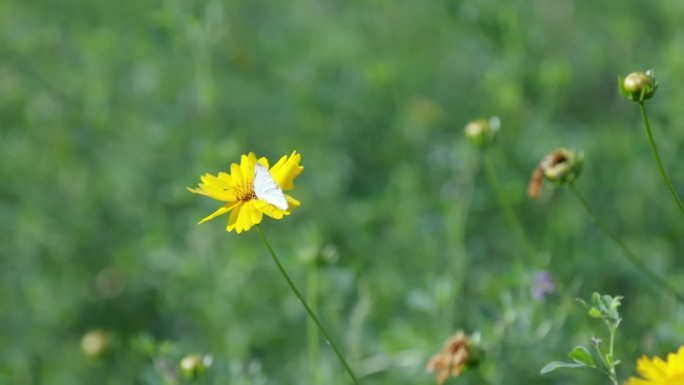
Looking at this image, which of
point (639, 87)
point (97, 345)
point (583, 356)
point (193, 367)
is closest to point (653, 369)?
point (583, 356)

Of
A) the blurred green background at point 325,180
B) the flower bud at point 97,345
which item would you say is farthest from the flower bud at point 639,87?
the flower bud at point 97,345

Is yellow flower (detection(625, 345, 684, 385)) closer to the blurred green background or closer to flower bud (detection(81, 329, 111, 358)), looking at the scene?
the blurred green background

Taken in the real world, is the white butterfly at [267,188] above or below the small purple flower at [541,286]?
above

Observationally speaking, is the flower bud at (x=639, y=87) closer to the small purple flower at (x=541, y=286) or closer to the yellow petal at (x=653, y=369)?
the yellow petal at (x=653, y=369)

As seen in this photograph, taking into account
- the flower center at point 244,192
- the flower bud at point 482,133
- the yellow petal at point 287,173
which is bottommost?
the yellow petal at point 287,173

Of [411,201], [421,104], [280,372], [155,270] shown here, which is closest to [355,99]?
[421,104]

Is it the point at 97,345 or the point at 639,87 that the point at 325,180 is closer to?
the point at 97,345

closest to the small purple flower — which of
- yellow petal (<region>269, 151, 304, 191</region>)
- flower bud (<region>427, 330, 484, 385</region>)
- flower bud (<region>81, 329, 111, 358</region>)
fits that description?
flower bud (<region>427, 330, 484, 385</region>)

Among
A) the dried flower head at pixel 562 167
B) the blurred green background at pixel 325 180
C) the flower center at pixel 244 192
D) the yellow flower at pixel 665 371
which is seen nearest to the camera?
the yellow flower at pixel 665 371

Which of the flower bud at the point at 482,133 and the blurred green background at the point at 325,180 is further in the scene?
the blurred green background at the point at 325,180
